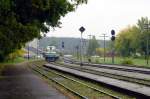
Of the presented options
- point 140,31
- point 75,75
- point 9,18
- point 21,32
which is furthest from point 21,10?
point 140,31

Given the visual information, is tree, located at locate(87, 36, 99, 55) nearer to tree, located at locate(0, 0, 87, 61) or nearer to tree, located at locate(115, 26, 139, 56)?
tree, located at locate(115, 26, 139, 56)

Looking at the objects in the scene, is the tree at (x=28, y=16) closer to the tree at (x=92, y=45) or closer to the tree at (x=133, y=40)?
the tree at (x=133, y=40)

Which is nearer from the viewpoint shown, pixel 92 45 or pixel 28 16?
pixel 28 16

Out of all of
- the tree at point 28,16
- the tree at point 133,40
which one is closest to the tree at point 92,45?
the tree at point 133,40

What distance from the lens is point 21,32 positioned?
39.8m

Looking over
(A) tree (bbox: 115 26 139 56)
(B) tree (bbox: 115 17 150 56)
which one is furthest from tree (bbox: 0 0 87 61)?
(A) tree (bbox: 115 26 139 56)

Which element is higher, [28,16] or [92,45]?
[92,45]

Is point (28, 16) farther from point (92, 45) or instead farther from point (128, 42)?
point (92, 45)

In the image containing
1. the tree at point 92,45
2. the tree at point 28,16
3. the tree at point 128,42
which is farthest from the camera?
the tree at point 92,45

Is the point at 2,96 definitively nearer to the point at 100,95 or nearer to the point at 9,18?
the point at 100,95

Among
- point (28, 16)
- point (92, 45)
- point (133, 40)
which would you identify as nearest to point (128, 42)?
point (133, 40)

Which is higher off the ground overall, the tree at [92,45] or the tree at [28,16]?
the tree at [92,45]

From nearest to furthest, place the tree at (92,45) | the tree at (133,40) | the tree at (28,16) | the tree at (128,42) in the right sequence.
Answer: the tree at (28,16), the tree at (133,40), the tree at (128,42), the tree at (92,45)

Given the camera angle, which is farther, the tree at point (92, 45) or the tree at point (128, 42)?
the tree at point (92, 45)
